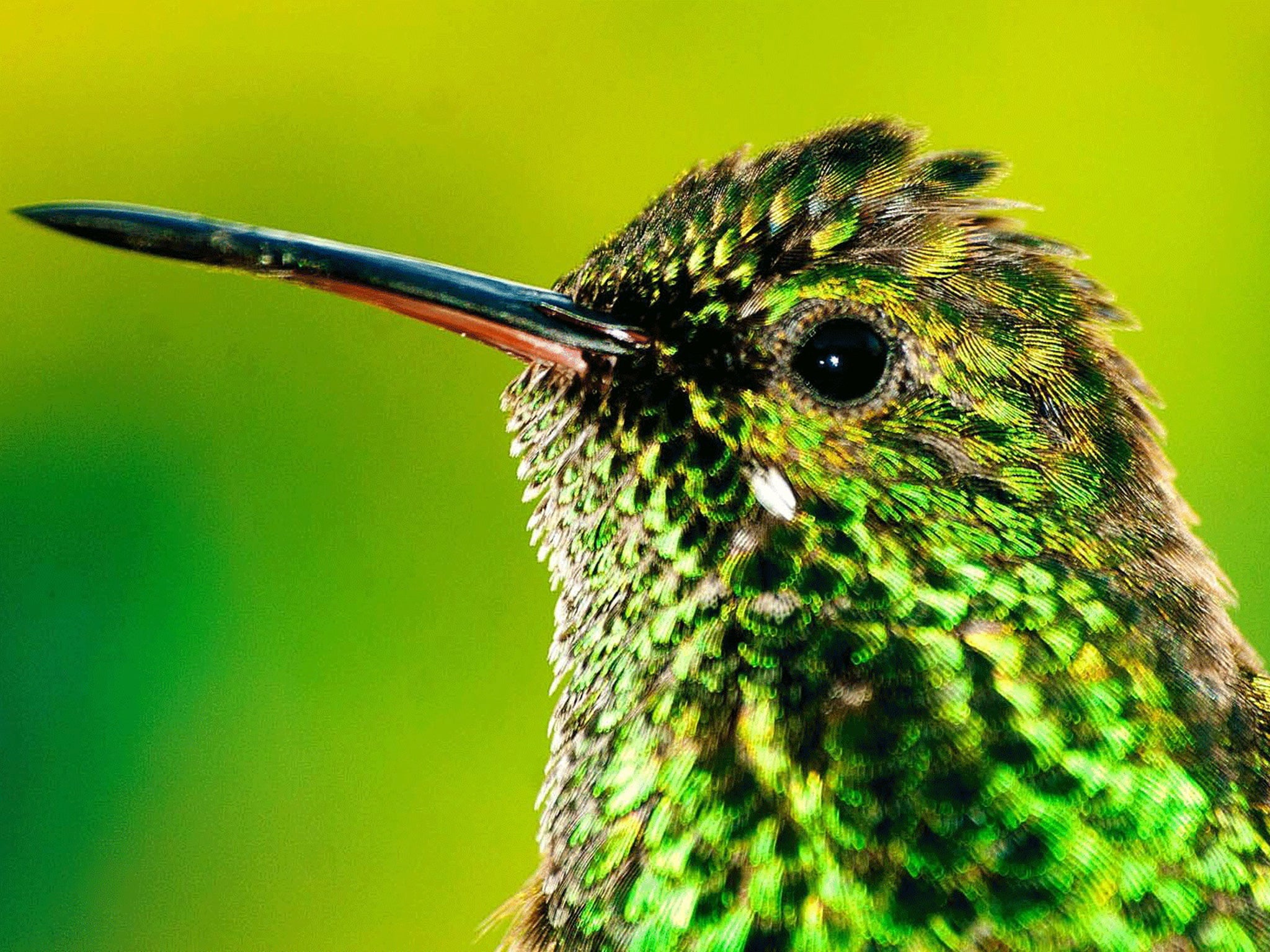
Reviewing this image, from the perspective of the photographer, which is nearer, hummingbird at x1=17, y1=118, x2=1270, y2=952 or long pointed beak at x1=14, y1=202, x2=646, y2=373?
hummingbird at x1=17, y1=118, x2=1270, y2=952

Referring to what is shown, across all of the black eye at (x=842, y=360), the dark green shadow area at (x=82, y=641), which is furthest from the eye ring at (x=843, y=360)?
the dark green shadow area at (x=82, y=641)

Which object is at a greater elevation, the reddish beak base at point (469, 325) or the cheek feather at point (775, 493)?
the reddish beak base at point (469, 325)

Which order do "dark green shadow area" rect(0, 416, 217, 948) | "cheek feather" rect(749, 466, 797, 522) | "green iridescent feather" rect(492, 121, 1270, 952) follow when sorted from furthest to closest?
"dark green shadow area" rect(0, 416, 217, 948)
"cheek feather" rect(749, 466, 797, 522)
"green iridescent feather" rect(492, 121, 1270, 952)

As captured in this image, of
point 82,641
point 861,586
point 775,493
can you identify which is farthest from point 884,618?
point 82,641

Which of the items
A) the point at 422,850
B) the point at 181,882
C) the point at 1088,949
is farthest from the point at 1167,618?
the point at 181,882

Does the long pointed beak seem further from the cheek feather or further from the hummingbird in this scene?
the cheek feather

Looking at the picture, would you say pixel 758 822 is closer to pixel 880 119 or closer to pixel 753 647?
pixel 753 647

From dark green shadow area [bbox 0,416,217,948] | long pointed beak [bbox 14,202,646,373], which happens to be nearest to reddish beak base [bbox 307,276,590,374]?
long pointed beak [bbox 14,202,646,373]

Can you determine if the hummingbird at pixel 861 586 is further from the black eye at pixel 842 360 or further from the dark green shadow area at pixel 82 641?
the dark green shadow area at pixel 82 641

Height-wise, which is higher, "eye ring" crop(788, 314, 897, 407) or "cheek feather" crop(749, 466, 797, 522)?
"eye ring" crop(788, 314, 897, 407)
